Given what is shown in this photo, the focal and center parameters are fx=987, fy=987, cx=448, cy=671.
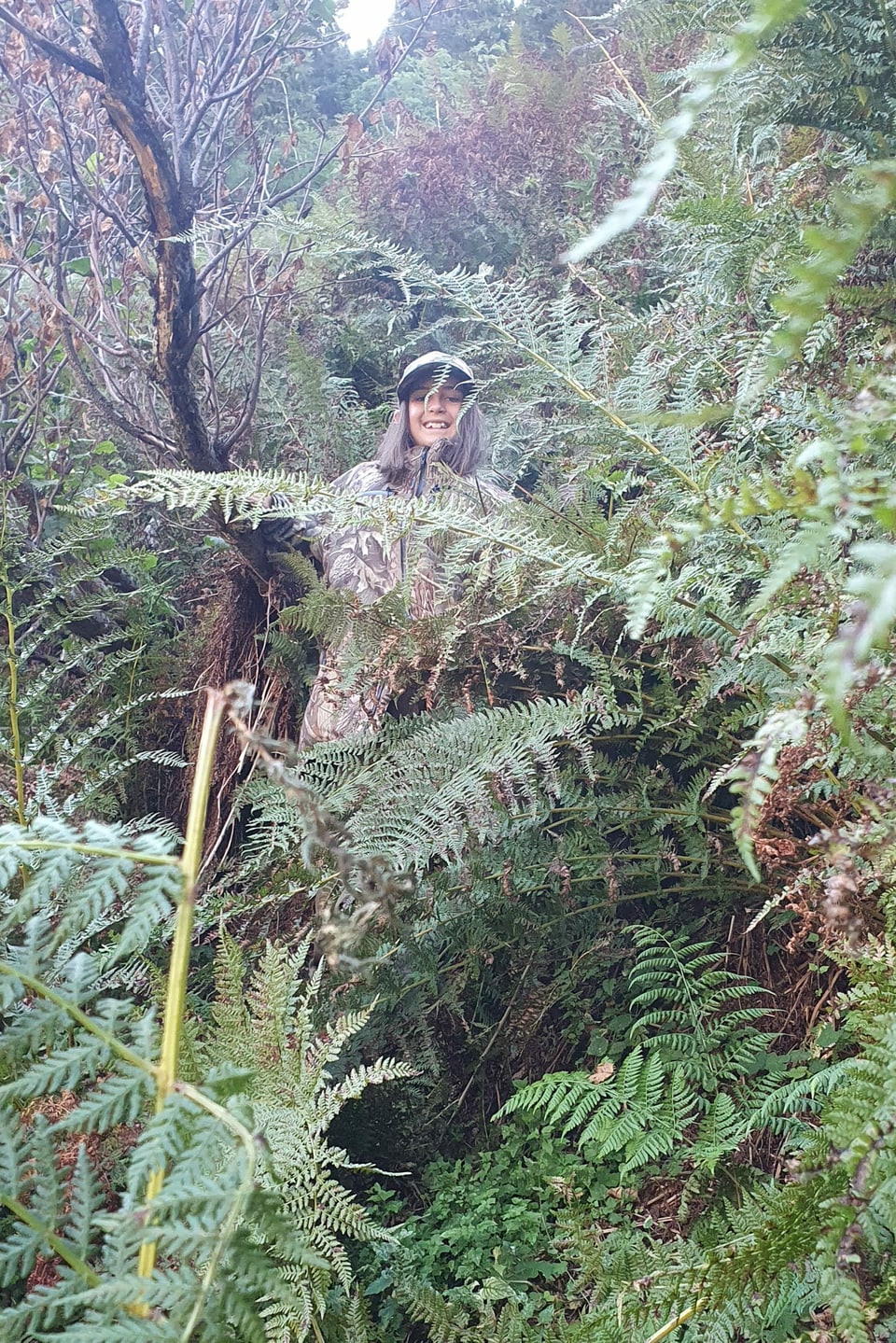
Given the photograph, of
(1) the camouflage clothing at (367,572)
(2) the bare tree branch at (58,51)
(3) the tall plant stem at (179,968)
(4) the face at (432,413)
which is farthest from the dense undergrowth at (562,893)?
(2) the bare tree branch at (58,51)

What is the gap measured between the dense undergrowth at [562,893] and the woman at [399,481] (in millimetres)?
287

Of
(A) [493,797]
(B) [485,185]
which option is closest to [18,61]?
(B) [485,185]

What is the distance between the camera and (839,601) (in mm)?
1126

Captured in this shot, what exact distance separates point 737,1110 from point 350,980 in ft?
2.65

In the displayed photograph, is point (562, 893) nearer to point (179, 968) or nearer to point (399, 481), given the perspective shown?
point (179, 968)

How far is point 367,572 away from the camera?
11.2 ft

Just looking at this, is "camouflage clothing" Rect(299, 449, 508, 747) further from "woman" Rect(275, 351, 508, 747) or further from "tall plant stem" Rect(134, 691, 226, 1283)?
"tall plant stem" Rect(134, 691, 226, 1283)

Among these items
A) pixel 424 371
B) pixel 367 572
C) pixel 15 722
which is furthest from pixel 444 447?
pixel 15 722

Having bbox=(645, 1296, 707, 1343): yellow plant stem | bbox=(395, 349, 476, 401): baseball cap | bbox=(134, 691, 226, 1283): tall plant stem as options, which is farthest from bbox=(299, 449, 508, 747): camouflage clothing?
bbox=(645, 1296, 707, 1343): yellow plant stem

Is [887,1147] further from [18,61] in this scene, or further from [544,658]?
[18,61]

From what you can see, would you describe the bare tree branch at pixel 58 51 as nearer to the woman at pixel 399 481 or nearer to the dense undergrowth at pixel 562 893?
the dense undergrowth at pixel 562 893

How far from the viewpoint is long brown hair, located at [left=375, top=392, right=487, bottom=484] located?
11.3 feet

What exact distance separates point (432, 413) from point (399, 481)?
0.28m

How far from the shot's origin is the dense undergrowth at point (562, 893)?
0.77 m
